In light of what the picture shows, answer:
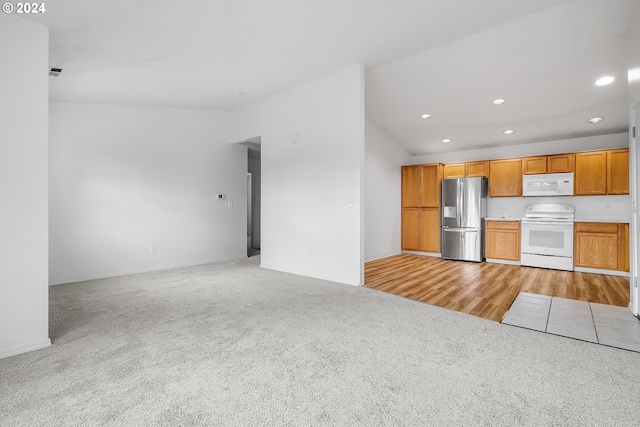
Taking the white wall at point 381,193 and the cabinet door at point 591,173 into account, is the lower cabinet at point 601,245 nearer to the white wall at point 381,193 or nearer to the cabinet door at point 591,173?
the cabinet door at point 591,173

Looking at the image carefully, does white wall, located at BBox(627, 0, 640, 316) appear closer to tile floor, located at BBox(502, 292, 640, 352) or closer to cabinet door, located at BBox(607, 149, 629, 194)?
tile floor, located at BBox(502, 292, 640, 352)

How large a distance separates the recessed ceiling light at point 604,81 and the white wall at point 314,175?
10.2ft

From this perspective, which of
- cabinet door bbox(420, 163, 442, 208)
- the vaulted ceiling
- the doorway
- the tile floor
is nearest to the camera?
the tile floor

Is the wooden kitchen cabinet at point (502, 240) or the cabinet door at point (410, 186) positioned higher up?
the cabinet door at point (410, 186)

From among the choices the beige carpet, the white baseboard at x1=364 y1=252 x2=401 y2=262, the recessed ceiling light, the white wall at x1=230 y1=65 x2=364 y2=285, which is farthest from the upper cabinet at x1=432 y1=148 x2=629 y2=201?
the beige carpet

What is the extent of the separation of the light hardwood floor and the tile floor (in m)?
0.18

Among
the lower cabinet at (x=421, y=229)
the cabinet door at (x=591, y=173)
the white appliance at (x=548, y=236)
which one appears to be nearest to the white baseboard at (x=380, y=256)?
the lower cabinet at (x=421, y=229)

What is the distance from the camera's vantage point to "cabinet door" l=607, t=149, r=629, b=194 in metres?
4.98

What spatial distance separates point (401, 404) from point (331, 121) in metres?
3.75

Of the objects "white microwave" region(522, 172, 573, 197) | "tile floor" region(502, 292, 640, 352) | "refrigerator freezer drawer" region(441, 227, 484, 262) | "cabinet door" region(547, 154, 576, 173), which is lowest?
"tile floor" region(502, 292, 640, 352)

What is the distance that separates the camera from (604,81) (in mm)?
3982

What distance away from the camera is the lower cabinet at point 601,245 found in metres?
4.93

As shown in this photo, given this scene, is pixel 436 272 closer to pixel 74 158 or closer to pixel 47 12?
pixel 47 12

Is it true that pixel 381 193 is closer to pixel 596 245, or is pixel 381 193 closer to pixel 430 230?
pixel 430 230
